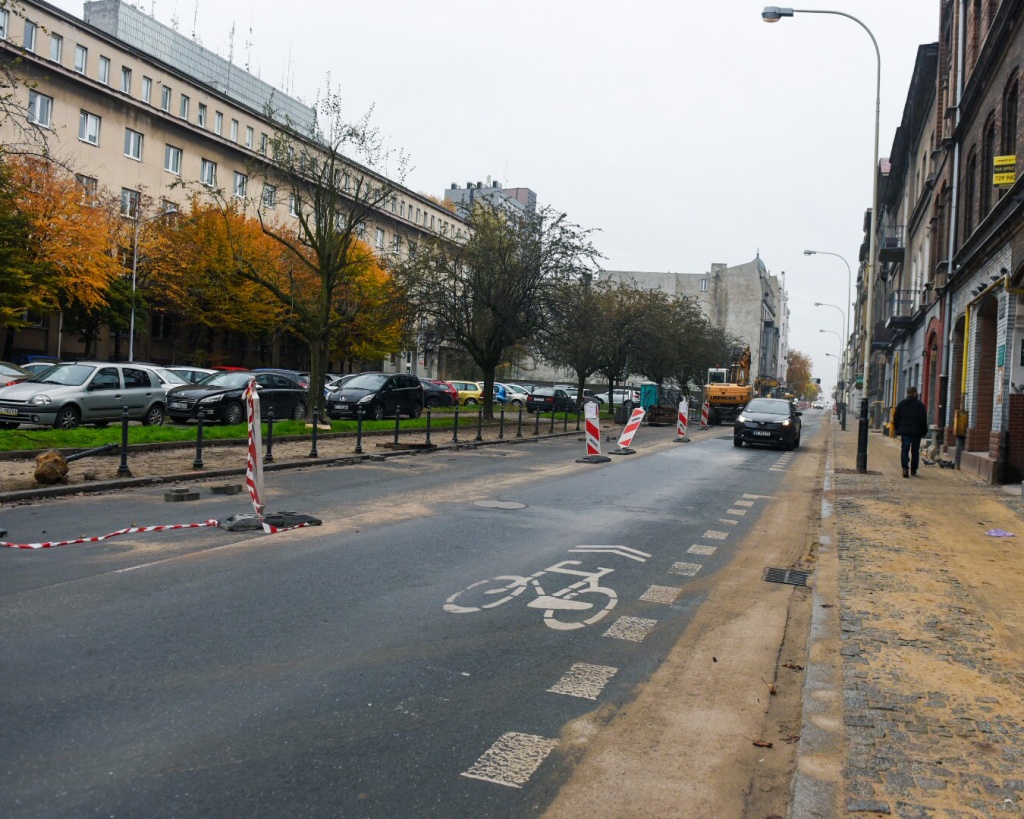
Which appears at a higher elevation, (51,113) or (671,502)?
(51,113)

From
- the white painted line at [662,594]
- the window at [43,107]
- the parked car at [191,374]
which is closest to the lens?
the white painted line at [662,594]

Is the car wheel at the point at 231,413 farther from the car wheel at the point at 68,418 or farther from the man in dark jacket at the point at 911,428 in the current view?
the man in dark jacket at the point at 911,428

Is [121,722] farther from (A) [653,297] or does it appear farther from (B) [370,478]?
(A) [653,297]

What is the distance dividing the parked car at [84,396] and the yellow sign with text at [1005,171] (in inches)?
737

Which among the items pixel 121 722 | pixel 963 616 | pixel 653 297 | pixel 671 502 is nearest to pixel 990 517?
pixel 671 502

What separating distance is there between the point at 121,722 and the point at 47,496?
796cm

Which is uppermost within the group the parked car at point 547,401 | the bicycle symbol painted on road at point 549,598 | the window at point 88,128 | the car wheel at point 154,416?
the window at point 88,128

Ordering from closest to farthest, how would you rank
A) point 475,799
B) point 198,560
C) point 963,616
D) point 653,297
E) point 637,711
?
point 475,799
point 637,711
point 963,616
point 198,560
point 653,297

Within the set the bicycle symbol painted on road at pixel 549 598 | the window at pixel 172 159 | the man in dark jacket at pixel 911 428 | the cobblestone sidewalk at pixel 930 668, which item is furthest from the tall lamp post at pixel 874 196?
the window at pixel 172 159

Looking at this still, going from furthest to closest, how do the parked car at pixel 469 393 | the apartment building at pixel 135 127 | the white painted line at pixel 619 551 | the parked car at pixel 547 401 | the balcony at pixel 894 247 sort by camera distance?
the parked car at pixel 469 393, the parked car at pixel 547 401, the apartment building at pixel 135 127, the balcony at pixel 894 247, the white painted line at pixel 619 551

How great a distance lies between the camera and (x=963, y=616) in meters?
6.23

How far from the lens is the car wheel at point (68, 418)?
18.3 meters

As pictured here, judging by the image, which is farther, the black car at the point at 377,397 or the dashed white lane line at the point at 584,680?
the black car at the point at 377,397

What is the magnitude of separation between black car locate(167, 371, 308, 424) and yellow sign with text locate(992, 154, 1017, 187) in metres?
15.8
